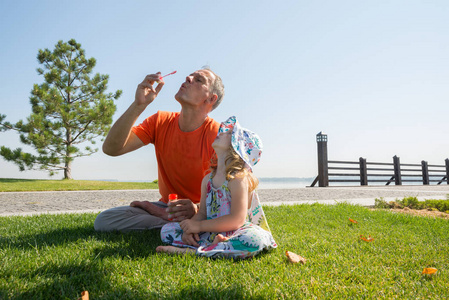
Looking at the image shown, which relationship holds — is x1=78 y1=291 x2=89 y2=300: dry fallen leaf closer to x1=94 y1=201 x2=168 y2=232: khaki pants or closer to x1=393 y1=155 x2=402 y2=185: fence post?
x1=94 y1=201 x2=168 y2=232: khaki pants

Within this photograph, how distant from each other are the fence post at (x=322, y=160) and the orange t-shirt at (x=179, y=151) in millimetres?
12690

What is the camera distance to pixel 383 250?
2.77m

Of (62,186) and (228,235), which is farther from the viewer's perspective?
(62,186)

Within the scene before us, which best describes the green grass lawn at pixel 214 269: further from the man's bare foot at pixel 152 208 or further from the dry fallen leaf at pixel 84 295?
the man's bare foot at pixel 152 208

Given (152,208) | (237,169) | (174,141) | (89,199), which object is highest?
(174,141)

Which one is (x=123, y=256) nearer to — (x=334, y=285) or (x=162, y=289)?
(x=162, y=289)

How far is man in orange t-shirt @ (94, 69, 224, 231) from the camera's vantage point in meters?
3.09

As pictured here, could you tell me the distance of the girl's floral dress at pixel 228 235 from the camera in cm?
236

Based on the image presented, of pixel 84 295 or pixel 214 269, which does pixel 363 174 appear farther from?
pixel 84 295

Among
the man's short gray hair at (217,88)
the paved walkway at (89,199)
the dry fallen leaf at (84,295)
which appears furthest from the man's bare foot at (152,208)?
the paved walkway at (89,199)

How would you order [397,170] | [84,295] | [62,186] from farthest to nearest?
[397,170] < [62,186] < [84,295]

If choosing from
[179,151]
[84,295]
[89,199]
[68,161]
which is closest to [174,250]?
[84,295]

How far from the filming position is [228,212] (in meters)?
2.50

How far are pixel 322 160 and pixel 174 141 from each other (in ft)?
42.7
